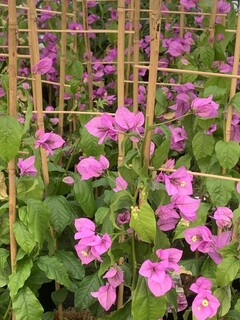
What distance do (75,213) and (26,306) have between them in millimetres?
315

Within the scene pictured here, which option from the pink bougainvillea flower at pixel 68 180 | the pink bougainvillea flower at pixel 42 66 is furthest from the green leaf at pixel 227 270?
the pink bougainvillea flower at pixel 42 66

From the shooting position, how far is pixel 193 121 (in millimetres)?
1654

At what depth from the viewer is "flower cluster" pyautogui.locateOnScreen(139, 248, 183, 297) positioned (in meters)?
1.22

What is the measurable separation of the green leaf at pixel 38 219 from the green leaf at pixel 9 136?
0.16 meters

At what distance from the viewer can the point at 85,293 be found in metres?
1.52

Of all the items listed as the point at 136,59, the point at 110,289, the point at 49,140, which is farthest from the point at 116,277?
the point at 136,59

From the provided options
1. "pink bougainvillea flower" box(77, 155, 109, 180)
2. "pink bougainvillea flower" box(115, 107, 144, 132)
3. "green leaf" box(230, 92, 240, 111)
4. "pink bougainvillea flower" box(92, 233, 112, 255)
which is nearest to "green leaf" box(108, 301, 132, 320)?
"pink bougainvillea flower" box(92, 233, 112, 255)

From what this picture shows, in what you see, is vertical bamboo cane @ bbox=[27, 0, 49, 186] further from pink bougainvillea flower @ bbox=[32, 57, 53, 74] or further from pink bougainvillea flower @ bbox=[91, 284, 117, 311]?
pink bougainvillea flower @ bbox=[91, 284, 117, 311]

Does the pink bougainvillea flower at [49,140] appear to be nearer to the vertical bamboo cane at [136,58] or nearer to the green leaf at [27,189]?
the green leaf at [27,189]

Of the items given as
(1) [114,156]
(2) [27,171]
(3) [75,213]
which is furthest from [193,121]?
(2) [27,171]

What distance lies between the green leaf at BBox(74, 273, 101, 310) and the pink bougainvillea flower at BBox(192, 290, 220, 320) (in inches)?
12.1

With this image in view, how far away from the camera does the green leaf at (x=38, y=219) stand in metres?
1.36

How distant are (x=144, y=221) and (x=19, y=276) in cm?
35

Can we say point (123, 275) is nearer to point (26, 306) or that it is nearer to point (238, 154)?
point (26, 306)
